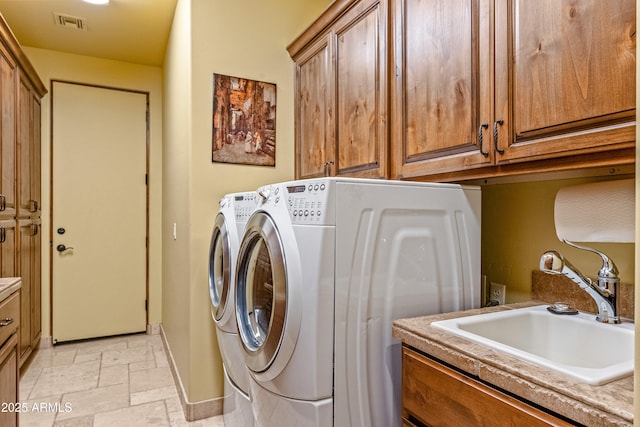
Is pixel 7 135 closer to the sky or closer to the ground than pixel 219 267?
closer to the sky

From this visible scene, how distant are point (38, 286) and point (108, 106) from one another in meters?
1.74

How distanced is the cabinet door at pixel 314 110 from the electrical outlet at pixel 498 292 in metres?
1.05

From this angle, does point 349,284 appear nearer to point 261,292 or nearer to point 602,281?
point 261,292

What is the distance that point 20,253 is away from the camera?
9.04 ft

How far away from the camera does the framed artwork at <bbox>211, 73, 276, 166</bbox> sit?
2336 millimetres

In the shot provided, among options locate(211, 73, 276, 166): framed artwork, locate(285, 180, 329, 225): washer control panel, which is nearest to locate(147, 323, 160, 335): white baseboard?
locate(211, 73, 276, 166): framed artwork

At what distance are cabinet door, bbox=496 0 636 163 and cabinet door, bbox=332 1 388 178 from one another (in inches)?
23.7

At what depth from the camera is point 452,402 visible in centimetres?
98

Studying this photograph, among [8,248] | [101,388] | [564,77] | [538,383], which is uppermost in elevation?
[564,77]

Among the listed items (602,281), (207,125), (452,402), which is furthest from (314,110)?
(452,402)

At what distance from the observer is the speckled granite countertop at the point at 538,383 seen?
0.68 metres

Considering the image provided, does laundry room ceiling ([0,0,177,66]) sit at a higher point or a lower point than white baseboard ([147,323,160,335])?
higher

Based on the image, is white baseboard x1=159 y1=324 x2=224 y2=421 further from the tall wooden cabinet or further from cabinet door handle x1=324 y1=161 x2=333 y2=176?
cabinet door handle x1=324 y1=161 x2=333 y2=176

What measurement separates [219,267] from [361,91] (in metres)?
1.21
